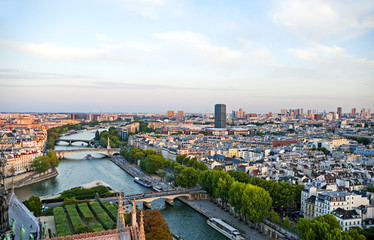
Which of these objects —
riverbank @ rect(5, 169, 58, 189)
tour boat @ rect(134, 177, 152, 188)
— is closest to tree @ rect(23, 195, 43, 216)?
tour boat @ rect(134, 177, 152, 188)

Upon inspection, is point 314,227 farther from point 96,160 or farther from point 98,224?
point 96,160

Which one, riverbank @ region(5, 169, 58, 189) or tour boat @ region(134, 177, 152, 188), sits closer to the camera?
tour boat @ region(134, 177, 152, 188)

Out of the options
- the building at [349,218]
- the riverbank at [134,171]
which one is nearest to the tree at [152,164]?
the riverbank at [134,171]

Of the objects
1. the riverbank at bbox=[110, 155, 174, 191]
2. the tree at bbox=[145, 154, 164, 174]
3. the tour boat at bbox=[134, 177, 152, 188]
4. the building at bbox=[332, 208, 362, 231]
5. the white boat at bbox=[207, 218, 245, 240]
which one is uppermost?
the building at bbox=[332, 208, 362, 231]

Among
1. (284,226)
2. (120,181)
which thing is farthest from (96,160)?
(284,226)

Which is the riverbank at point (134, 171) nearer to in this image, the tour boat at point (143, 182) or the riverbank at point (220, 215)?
the tour boat at point (143, 182)

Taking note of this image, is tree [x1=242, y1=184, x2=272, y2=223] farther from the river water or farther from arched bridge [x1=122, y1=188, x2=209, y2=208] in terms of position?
arched bridge [x1=122, y1=188, x2=209, y2=208]

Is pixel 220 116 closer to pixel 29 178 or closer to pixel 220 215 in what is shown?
pixel 29 178
